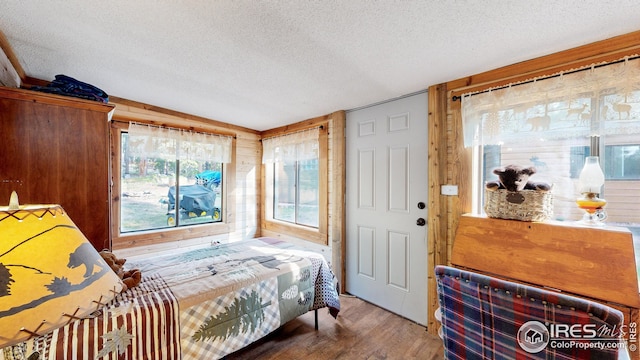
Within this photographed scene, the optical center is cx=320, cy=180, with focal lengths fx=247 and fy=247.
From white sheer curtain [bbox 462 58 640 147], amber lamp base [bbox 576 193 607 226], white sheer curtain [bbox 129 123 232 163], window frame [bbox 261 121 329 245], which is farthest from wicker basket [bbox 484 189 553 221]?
white sheer curtain [bbox 129 123 232 163]

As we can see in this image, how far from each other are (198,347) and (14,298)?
1.28 m

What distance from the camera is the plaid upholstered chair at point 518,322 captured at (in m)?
0.70

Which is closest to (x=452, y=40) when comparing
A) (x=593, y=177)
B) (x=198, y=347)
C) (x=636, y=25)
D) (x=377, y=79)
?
(x=377, y=79)

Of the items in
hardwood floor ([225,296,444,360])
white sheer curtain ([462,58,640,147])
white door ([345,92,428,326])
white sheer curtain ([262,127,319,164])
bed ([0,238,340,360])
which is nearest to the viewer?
bed ([0,238,340,360])

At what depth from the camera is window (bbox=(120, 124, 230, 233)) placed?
2.99 meters

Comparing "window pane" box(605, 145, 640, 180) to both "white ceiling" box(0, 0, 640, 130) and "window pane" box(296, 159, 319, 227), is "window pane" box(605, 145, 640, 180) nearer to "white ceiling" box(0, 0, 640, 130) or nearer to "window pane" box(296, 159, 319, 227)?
"white ceiling" box(0, 0, 640, 130)

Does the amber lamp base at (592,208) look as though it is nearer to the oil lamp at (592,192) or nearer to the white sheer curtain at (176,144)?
the oil lamp at (592,192)

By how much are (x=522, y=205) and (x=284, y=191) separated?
10.1 ft

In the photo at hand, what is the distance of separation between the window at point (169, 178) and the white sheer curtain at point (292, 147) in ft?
2.12

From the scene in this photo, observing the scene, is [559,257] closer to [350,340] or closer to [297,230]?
[350,340]

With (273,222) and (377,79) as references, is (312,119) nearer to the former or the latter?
(377,79)

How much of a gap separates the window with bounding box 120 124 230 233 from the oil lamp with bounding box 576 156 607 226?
12.4ft

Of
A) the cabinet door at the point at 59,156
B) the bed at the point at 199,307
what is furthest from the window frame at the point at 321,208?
the cabinet door at the point at 59,156

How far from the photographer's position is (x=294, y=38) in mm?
1557
